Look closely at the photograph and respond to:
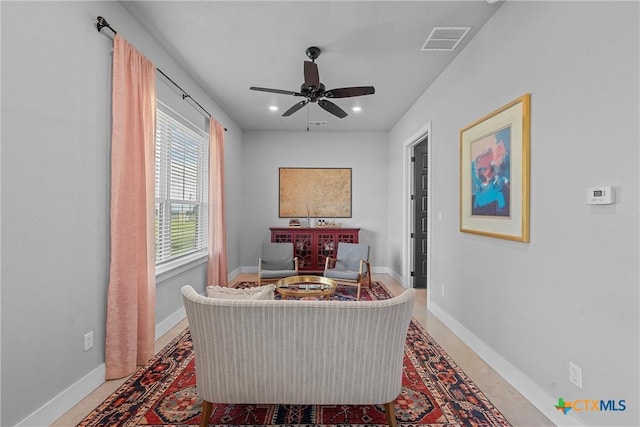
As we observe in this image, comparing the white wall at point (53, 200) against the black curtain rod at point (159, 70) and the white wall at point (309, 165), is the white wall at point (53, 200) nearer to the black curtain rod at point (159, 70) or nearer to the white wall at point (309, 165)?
the black curtain rod at point (159, 70)

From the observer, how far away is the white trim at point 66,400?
1.73 metres

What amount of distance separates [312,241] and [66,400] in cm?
413

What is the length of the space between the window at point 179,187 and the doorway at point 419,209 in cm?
317

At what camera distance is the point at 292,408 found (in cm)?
199

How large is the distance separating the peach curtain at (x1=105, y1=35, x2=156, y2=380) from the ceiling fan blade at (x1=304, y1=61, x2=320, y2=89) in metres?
1.33

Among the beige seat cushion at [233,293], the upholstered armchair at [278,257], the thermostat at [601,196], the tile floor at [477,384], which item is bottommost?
the tile floor at [477,384]

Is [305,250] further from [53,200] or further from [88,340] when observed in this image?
[53,200]

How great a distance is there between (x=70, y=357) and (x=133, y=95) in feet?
6.08

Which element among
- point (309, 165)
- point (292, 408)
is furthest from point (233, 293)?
point (309, 165)

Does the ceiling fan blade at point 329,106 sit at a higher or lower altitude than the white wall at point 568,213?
higher

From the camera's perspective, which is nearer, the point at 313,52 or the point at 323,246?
the point at 313,52

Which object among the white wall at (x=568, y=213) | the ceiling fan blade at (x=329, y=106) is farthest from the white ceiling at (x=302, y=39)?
the white wall at (x=568, y=213)

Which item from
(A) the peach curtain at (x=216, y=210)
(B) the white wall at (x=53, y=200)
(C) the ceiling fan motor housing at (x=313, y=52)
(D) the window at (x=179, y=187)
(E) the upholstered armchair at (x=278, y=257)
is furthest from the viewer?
(E) the upholstered armchair at (x=278, y=257)

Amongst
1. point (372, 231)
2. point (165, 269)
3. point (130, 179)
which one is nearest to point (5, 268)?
point (130, 179)
